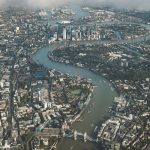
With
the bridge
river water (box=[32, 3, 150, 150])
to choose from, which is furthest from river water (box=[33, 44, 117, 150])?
the bridge

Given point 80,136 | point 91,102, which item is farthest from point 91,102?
point 80,136

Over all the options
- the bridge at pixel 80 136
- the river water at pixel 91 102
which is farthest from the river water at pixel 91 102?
the bridge at pixel 80 136

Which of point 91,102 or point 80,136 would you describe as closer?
point 80,136

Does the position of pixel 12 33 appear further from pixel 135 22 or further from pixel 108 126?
pixel 108 126

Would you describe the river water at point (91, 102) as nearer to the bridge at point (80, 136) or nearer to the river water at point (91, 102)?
the river water at point (91, 102)

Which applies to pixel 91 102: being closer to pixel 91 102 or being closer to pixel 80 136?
pixel 91 102

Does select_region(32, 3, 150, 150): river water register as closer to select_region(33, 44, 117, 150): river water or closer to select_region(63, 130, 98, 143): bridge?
select_region(33, 44, 117, 150): river water

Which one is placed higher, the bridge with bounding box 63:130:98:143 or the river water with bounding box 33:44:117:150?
the bridge with bounding box 63:130:98:143

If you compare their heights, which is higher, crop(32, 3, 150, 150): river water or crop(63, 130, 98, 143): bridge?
crop(63, 130, 98, 143): bridge

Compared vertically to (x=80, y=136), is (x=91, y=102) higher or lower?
lower
